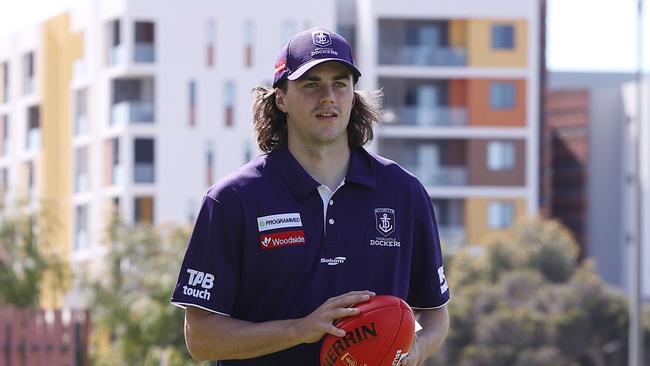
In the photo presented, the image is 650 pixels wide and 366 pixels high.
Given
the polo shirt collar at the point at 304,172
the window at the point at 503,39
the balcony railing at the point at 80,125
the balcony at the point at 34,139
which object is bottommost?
the balcony at the point at 34,139

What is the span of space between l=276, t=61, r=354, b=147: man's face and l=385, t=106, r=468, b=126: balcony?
3166 inches

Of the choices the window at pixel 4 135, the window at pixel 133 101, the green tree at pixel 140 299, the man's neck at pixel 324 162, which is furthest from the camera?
the window at pixel 4 135

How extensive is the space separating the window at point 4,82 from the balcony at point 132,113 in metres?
12.5

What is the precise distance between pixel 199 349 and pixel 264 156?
28.6 inches

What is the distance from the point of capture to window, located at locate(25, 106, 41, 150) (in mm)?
92750

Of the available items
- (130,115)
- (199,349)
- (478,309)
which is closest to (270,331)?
(199,349)

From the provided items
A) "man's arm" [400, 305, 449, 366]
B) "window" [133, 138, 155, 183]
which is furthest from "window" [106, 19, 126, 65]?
"man's arm" [400, 305, 449, 366]

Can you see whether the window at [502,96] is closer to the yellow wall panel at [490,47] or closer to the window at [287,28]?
the yellow wall panel at [490,47]

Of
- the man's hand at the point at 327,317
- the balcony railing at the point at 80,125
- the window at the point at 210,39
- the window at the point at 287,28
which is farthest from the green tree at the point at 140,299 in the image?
the man's hand at the point at 327,317

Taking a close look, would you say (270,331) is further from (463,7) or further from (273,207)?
(463,7)

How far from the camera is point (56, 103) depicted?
3625 inches

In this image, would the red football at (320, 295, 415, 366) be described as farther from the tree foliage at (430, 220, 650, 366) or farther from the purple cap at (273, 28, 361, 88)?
the tree foliage at (430, 220, 650, 366)

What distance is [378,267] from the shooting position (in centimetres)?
696

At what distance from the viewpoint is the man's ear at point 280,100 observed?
7.16 metres
